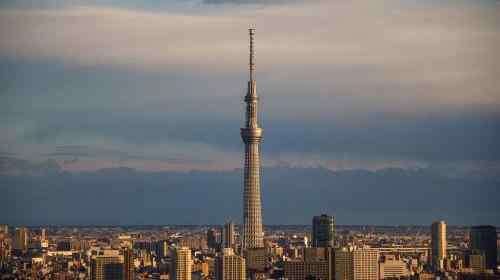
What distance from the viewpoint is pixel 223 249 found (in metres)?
48.8

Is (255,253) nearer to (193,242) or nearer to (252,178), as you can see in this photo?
(193,242)

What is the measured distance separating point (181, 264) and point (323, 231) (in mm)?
7326

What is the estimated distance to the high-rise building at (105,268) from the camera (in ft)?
132

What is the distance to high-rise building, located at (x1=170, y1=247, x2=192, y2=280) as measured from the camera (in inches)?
→ 1677

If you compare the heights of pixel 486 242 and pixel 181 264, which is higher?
pixel 486 242

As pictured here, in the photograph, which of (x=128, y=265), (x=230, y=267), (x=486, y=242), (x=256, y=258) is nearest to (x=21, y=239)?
(x=128, y=265)

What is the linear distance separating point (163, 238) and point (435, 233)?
1031cm

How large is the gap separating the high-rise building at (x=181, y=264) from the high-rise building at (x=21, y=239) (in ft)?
14.8

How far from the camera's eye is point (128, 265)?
42.4 m

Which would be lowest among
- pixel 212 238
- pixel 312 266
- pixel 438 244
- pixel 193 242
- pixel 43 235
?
pixel 312 266

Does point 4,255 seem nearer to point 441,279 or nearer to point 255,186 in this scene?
point 441,279

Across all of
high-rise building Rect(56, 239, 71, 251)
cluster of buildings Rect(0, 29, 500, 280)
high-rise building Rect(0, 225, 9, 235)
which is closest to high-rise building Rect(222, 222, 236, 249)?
cluster of buildings Rect(0, 29, 500, 280)

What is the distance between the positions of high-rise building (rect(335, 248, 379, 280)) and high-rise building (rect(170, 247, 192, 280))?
12.3 feet

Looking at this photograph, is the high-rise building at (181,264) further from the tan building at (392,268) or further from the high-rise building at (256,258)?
the tan building at (392,268)
